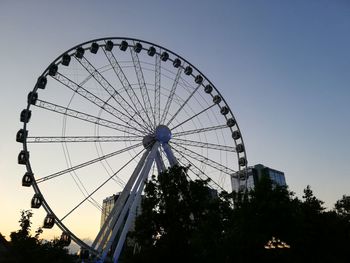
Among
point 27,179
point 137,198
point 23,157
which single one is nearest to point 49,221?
point 27,179

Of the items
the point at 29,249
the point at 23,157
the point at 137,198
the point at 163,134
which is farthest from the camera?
the point at 29,249

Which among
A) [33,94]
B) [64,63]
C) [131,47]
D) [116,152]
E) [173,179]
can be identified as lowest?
[173,179]

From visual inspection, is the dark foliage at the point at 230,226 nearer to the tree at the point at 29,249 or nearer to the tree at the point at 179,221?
the tree at the point at 179,221

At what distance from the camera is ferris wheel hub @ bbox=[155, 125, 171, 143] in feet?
91.7

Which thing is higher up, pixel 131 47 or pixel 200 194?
pixel 131 47

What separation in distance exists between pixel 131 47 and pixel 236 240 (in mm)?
21152

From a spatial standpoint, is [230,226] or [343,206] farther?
[343,206]

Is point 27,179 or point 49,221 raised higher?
point 27,179

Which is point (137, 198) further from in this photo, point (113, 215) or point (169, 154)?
point (169, 154)

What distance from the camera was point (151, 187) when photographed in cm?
2538

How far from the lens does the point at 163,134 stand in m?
28.3

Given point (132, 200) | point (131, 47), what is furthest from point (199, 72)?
point (132, 200)

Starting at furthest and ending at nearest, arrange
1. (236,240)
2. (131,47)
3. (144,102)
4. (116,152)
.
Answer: (131,47) → (144,102) → (116,152) → (236,240)

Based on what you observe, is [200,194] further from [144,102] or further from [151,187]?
[144,102]
